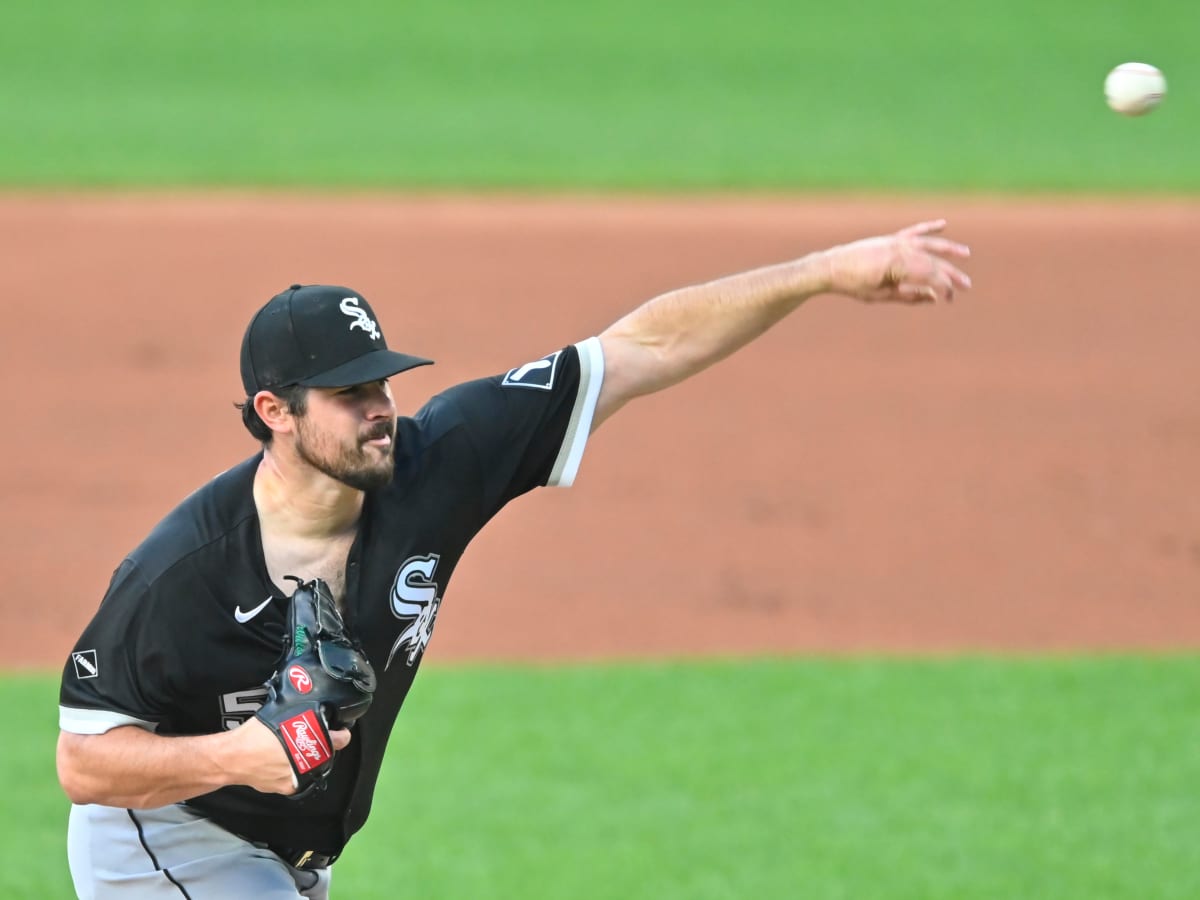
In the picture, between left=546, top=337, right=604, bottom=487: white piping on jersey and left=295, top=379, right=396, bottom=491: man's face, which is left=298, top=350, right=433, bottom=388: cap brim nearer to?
left=295, top=379, right=396, bottom=491: man's face

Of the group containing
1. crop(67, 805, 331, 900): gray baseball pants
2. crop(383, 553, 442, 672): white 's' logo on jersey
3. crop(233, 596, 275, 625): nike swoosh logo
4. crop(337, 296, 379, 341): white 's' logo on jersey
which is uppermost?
crop(337, 296, 379, 341): white 's' logo on jersey

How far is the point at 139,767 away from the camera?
403cm

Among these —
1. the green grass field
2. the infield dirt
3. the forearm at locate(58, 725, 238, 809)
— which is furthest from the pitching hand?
the infield dirt

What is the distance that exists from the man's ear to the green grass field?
9.20 ft

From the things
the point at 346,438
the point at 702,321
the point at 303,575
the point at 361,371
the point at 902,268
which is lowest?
the point at 303,575

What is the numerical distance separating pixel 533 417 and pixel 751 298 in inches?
25.7

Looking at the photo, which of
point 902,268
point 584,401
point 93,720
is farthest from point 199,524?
point 902,268

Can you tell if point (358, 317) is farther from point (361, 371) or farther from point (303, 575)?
point (303, 575)

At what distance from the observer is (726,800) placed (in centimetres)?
727

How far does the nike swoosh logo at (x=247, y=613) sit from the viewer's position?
4.22 m

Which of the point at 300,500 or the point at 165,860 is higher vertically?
the point at 300,500

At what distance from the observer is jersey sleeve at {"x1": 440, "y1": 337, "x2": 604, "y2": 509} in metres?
4.61

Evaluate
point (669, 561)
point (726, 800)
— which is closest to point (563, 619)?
point (669, 561)

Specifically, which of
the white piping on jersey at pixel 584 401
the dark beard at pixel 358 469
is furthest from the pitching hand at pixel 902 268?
the dark beard at pixel 358 469
